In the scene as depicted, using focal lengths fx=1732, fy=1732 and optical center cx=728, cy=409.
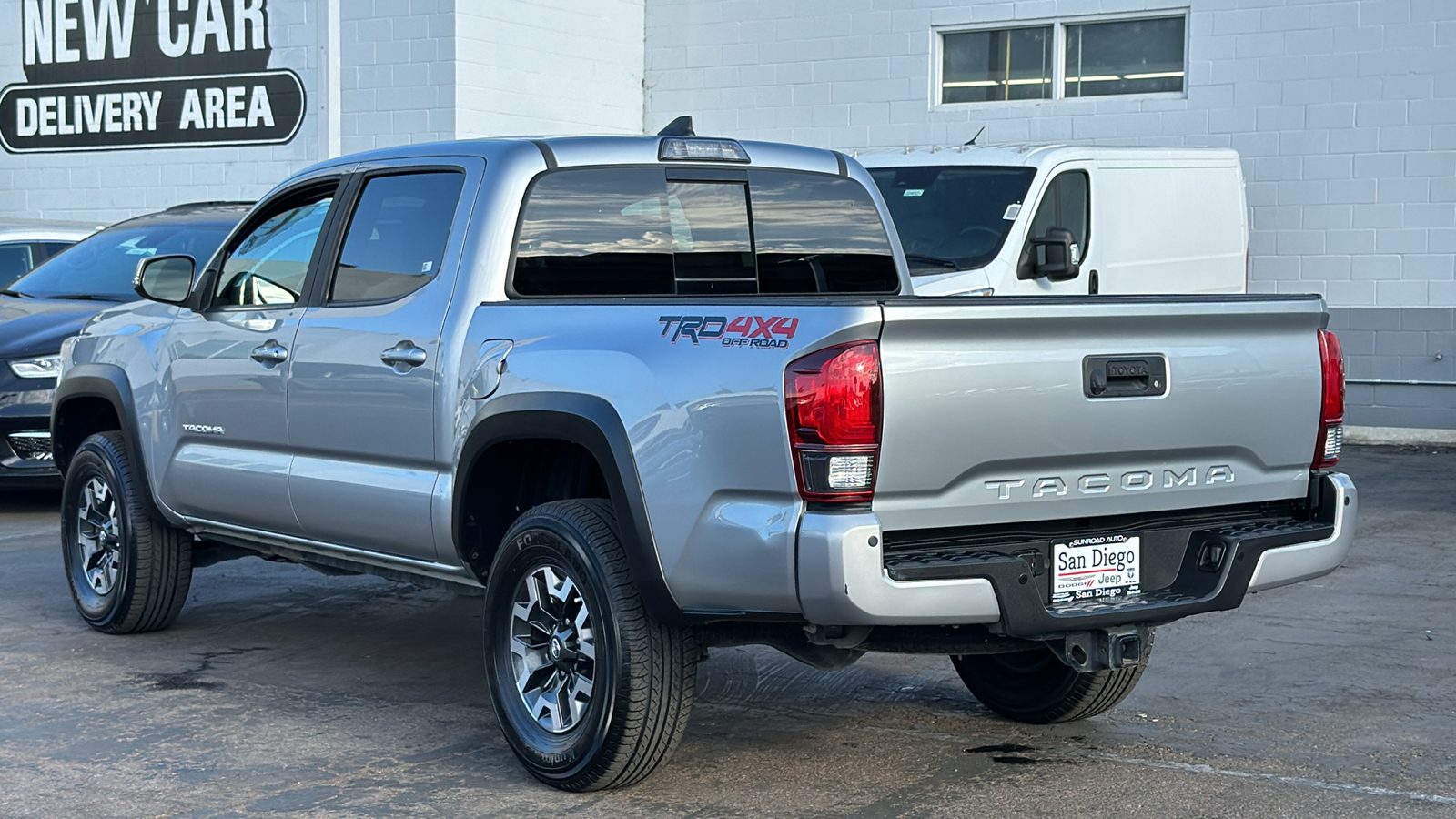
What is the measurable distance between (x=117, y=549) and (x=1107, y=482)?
4268 millimetres

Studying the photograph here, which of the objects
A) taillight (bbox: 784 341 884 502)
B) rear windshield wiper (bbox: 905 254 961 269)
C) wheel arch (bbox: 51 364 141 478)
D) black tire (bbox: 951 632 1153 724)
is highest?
rear windshield wiper (bbox: 905 254 961 269)

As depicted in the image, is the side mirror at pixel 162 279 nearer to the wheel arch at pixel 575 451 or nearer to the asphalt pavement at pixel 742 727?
the asphalt pavement at pixel 742 727

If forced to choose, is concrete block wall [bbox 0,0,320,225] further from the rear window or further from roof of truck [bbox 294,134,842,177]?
the rear window

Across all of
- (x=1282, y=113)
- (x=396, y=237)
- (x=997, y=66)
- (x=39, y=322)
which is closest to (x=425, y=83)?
(x=997, y=66)

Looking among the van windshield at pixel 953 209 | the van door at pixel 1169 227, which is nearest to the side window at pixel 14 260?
the van windshield at pixel 953 209

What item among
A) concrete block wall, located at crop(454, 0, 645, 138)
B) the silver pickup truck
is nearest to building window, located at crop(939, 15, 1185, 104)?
concrete block wall, located at crop(454, 0, 645, 138)

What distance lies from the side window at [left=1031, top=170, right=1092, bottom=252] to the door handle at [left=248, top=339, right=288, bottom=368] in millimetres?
5919

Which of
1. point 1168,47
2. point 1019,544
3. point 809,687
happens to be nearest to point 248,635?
point 809,687

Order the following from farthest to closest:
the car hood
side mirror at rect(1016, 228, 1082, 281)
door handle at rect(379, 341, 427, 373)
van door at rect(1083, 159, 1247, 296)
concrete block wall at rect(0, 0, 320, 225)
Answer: concrete block wall at rect(0, 0, 320, 225)
van door at rect(1083, 159, 1247, 296)
side mirror at rect(1016, 228, 1082, 281)
the car hood
door handle at rect(379, 341, 427, 373)

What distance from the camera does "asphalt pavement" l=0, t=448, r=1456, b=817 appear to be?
485cm

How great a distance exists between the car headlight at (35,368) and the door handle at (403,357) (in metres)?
5.09

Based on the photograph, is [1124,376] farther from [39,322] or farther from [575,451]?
[39,322]

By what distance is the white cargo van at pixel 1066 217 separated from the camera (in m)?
10.6

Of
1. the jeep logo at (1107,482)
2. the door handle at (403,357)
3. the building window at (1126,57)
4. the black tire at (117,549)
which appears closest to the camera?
the jeep logo at (1107,482)
